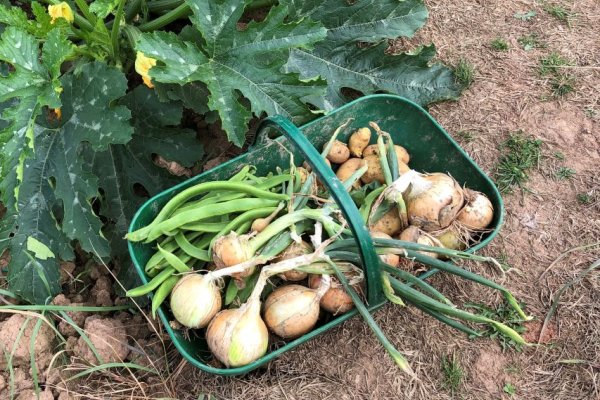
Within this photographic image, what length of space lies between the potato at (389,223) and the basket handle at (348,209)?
1.02 ft

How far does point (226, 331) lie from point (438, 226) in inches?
30.6

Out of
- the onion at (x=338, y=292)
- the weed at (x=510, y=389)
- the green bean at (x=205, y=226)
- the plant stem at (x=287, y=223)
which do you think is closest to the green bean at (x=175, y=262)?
the green bean at (x=205, y=226)

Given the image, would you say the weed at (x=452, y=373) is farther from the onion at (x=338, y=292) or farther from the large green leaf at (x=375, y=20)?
the large green leaf at (x=375, y=20)

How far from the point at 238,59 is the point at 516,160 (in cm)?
122

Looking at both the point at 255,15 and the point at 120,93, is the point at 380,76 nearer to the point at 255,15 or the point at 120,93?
the point at 255,15

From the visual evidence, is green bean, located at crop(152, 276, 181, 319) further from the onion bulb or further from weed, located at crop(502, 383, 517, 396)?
weed, located at crop(502, 383, 517, 396)

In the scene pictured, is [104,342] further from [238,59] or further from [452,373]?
[452,373]

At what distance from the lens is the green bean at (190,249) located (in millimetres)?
2006

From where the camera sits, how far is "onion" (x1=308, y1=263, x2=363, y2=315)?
1.95m

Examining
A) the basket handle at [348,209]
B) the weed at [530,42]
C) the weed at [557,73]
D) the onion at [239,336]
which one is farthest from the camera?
the weed at [530,42]

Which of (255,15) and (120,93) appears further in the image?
(255,15)

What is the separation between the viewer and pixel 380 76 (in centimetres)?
269

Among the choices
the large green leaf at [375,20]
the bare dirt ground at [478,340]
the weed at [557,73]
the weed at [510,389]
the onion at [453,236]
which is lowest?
the weed at [510,389]

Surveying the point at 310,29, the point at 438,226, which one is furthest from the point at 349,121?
the point at 438,226
